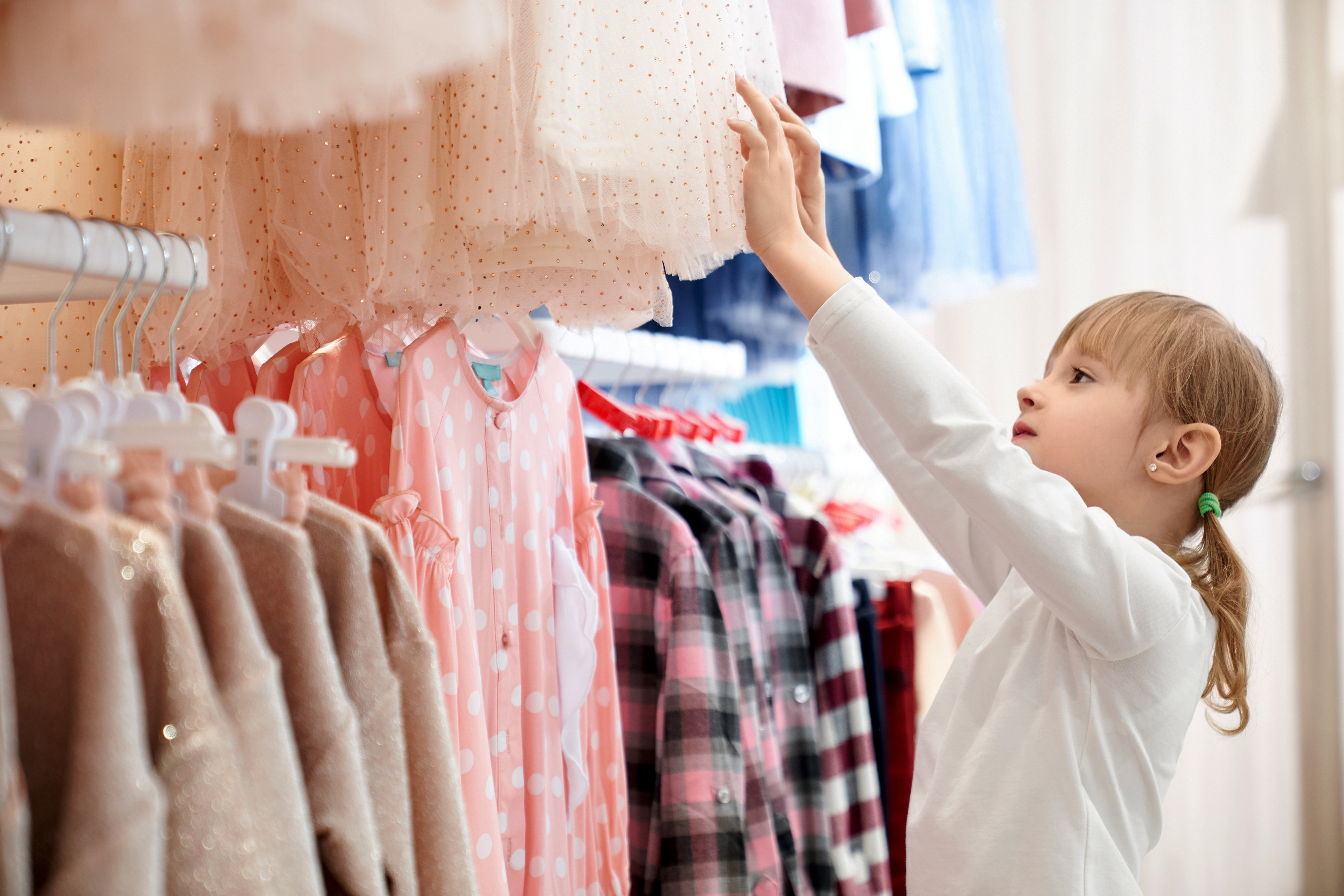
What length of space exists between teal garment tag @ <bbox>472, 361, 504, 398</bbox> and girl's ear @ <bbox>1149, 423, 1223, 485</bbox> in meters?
0.77

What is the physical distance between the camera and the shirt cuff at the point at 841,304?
41.7 inches

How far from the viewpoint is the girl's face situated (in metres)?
1.19

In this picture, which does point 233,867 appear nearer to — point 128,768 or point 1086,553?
point 128,768

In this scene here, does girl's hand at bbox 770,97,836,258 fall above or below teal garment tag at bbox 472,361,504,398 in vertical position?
above

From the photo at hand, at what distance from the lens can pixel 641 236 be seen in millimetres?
1087

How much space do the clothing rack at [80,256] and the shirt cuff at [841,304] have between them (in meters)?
0.58

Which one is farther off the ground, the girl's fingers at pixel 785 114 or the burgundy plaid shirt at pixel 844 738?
the girl's fingers at pixel 785 114

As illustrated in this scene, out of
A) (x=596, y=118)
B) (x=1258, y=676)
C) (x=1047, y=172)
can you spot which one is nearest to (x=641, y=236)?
(x=596, y=118)

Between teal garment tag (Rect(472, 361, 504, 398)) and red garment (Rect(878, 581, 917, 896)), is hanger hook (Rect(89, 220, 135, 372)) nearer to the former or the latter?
teal garment tag (Rect(472, 361, 504, 398))

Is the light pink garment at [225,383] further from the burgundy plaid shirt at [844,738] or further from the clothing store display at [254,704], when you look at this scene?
the burgundy plaid shirt at [844,738]

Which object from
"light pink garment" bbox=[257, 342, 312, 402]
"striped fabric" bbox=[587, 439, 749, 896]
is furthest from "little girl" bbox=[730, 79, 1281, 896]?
"light pink garment" bbox=[257, 342, 312, 402]

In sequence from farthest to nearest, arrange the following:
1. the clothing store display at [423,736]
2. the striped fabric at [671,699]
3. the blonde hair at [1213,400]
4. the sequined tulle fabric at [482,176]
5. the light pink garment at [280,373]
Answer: the striped fabric at [671,699] < the blonde hair at [1213,400] < the light pink garment at [280,373] < the sequined tulle fabric at [482,176] < the clothing store display at [423,736]

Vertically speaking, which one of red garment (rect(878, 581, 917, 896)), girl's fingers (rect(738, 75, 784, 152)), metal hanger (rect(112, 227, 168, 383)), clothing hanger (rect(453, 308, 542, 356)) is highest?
girl's fingers (rect(738, 75, 784, 152))

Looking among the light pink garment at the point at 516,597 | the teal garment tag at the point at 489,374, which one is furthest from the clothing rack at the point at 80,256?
the teal garment tag at the point at 489,374
